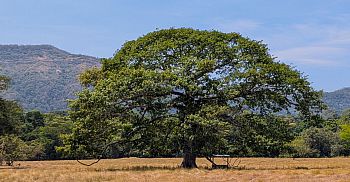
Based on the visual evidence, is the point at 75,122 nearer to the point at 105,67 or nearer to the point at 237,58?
the point at 105,67

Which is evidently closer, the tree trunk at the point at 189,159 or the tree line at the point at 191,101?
the tree line at the point at 191,101

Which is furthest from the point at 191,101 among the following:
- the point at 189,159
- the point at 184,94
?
the point at 189,159

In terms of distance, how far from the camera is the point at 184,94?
34719mm

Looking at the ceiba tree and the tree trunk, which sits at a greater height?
the ceiba tree

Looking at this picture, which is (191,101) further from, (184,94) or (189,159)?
(189,159)

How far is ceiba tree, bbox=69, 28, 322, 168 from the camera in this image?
3262cm

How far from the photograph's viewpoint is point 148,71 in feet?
107

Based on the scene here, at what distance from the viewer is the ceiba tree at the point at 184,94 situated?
32.6 m

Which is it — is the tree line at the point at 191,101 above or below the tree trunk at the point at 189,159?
above

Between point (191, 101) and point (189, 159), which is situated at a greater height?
point (191, 101)

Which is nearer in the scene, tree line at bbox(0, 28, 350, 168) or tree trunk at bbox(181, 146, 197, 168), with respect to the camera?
tree line at bbox(0, 28, 350, 168)

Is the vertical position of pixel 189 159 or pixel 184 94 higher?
pixel 184 94

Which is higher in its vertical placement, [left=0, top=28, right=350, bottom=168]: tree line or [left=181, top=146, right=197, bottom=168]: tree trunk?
[left=0, top=28, right=350, bottom=168]: tree line

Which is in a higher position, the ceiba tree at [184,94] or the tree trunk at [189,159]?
the ceiba tree at [184,94]
